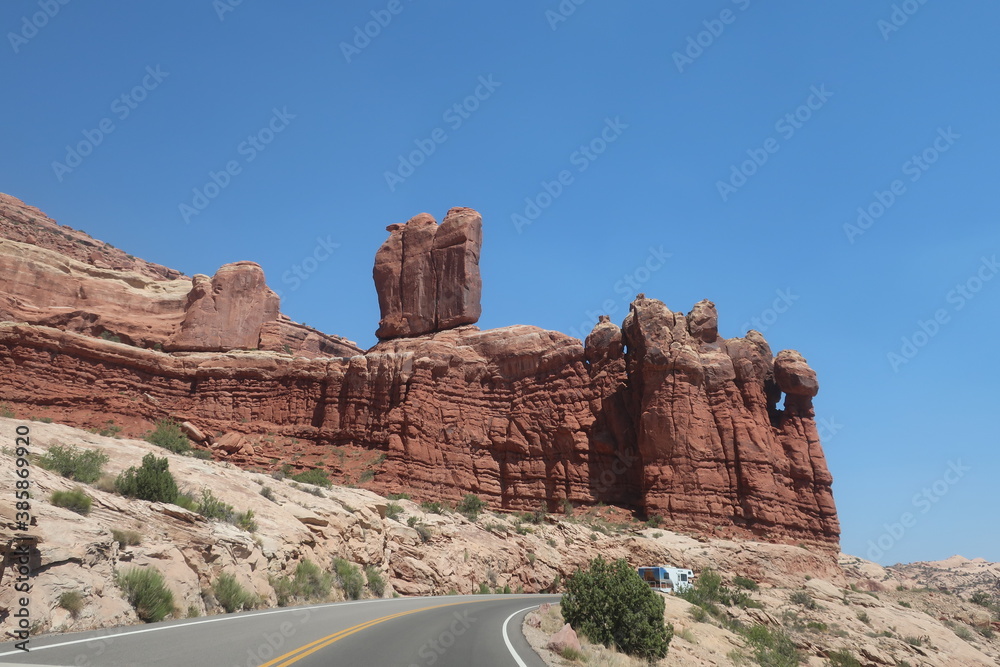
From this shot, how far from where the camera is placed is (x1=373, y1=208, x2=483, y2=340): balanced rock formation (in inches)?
2106

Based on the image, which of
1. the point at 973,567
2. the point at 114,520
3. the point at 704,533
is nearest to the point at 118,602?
the point at 114,520

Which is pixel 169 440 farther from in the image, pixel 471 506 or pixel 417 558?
pixel 471 506

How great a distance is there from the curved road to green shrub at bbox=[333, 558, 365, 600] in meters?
5.10

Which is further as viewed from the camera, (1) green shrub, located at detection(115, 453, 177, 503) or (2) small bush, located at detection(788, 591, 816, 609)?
(2) small bush, located at detection(788, 591, 816, 609)

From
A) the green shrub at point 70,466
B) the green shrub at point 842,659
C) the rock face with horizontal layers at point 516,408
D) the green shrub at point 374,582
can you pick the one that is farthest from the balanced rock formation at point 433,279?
the green shrub at point 70,466

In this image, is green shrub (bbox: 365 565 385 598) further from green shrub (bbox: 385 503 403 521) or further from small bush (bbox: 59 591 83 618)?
small bush (bbox: 59 591 83 618)

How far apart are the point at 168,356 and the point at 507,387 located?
77.7 feet

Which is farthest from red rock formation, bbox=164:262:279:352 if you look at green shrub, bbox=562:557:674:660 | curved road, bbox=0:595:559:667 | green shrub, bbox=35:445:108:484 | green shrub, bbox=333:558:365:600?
green shrub, bbox=562:557:674:660

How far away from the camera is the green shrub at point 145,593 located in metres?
12.4

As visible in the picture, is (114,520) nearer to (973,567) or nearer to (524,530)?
(524,530)

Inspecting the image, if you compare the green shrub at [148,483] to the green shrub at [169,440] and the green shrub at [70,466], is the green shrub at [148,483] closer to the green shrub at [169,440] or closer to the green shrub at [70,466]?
the green shrub at [70,466]

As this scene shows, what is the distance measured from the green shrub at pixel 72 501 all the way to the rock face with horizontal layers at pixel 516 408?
28.9m

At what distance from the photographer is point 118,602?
12.0 meters

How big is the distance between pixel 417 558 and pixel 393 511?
175 inches
